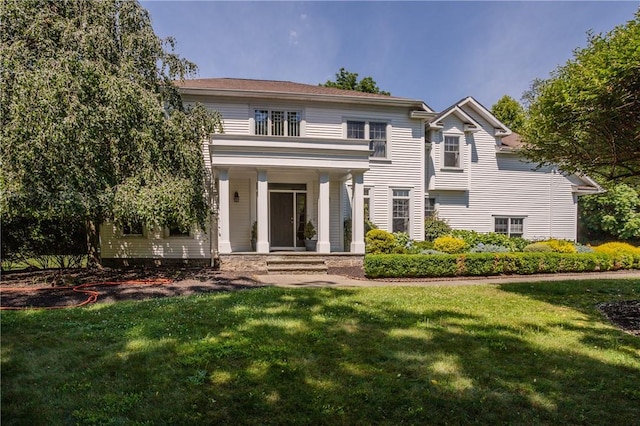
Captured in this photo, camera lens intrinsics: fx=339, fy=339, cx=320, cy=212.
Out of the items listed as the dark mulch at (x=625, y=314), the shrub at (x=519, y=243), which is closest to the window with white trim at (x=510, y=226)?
the shrub at (x=519, y=243)

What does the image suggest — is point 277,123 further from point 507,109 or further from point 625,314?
point 507,109

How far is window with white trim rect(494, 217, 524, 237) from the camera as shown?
17.5 metres

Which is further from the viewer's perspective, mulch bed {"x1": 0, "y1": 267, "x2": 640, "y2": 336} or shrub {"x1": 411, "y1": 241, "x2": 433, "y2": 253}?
shrub {"x1": 411, "y1": 241, "x2": 433, "y2": 253}

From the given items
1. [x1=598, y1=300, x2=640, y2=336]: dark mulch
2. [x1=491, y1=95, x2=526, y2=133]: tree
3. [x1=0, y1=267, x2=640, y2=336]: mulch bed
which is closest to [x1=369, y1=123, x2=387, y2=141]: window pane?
[x1=0, y1=267, x2=640, y2=336]: mulch bed

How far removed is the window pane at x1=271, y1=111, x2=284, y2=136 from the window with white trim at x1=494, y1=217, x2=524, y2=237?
11.8m

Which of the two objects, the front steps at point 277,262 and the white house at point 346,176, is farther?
the white house at point 346,176

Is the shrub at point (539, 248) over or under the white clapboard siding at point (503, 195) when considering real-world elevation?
under

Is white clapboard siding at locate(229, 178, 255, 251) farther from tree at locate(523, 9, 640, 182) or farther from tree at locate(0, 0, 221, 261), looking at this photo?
tree at locate(523, 9, 640, 182)

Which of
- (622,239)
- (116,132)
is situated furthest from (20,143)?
(622,239)

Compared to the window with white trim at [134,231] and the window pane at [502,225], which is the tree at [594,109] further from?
the window with white trim at [134,231]

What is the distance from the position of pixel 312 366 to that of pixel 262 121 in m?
11.9

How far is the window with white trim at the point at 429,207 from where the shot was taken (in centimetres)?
1650

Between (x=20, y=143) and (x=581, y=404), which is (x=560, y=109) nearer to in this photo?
(x=581, y=404)

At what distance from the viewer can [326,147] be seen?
12039mm
